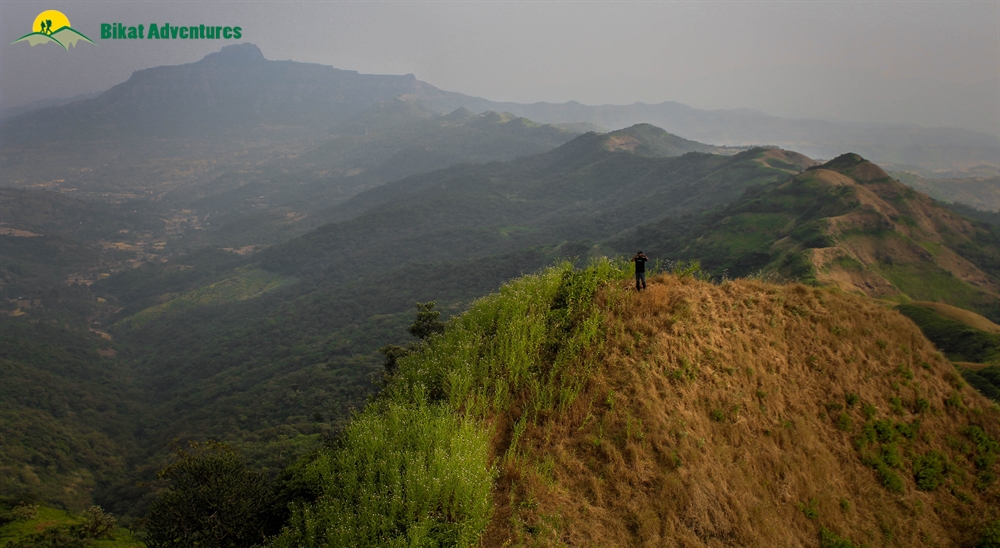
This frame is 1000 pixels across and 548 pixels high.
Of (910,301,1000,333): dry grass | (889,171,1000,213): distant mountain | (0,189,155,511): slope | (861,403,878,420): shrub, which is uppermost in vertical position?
(889,171,1000,213): distant mountain

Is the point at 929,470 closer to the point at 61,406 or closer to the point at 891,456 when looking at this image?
the point at 891,456

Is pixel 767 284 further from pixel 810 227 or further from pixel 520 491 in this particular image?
pixel 810 227

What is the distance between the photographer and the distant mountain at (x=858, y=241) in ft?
193

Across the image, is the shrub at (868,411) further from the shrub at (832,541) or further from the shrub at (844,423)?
the shrub at (832,541)

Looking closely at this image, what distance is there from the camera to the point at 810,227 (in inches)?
2729

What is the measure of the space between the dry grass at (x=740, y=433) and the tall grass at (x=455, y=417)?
0.69 metres

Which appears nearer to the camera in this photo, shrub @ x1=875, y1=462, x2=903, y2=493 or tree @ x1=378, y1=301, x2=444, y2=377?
shrub @ x1=875, y1=462, x2=903, y2=493

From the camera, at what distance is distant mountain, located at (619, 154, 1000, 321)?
58.8 metres

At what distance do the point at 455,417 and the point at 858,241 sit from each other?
7774 centimetres

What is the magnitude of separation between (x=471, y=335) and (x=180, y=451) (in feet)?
30.6

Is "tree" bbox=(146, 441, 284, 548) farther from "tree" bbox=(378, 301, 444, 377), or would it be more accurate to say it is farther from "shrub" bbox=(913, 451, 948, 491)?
"shrub" bbox=(913, 451, 948, 491)

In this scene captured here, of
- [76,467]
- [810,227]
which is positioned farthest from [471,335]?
[76,467]

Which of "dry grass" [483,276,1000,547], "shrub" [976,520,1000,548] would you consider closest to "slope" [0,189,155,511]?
"dry grass" [483,276,1000,547]

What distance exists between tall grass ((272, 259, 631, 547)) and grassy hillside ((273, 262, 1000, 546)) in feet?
0.18
